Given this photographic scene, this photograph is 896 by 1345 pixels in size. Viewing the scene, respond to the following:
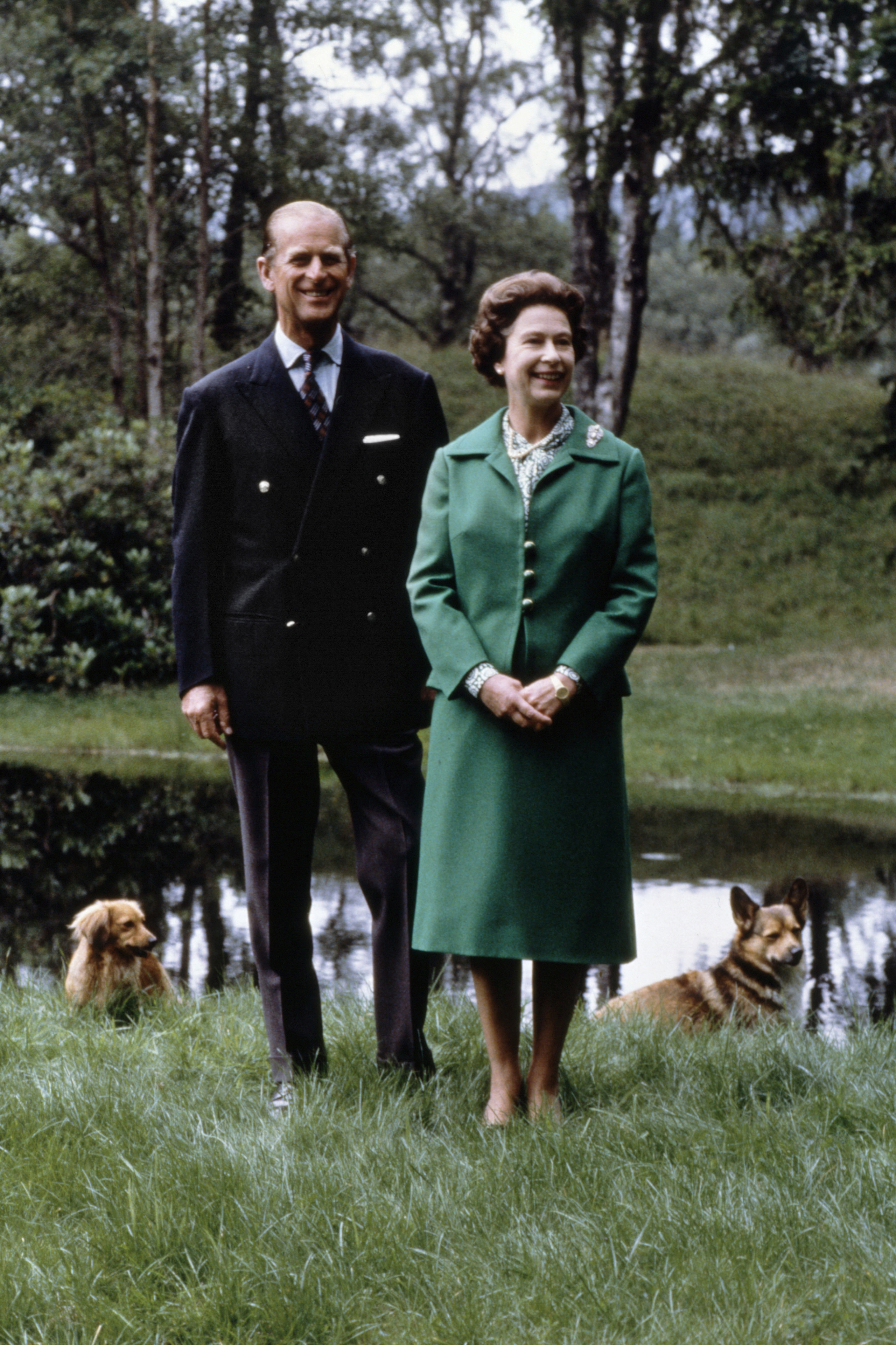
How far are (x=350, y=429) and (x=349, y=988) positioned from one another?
2.45 meters

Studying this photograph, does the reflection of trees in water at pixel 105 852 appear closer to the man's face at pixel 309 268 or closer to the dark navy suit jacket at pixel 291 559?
the dark navy suit jacket at pixel 291 559

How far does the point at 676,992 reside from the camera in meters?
4.98

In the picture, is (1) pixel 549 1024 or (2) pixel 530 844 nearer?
(2) pixel 530 844

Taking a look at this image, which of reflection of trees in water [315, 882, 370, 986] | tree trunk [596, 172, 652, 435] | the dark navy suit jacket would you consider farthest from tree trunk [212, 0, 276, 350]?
the dark navy suit jacket

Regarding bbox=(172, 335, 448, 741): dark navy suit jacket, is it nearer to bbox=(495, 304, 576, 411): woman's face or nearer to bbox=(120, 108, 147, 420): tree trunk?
bbox=(495, 304, 576, 411): woman's face

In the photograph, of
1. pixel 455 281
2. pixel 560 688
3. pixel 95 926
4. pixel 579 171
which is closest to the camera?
pixel 560 688

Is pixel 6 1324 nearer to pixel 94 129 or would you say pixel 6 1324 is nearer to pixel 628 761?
pixel 628 761

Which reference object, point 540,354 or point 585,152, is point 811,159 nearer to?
point 585,152

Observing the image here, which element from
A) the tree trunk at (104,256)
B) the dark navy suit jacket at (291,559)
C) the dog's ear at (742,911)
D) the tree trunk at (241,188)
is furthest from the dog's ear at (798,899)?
the tree trunk at (241,188)

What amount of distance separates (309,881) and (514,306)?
5.41 ft

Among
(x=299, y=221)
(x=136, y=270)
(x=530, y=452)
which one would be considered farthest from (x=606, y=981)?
(x=136, y=270)

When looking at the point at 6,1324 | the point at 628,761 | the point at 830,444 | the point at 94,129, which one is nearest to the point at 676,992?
the point at 6,1324

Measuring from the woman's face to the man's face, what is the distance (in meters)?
0.51

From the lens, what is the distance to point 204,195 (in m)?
18.8
